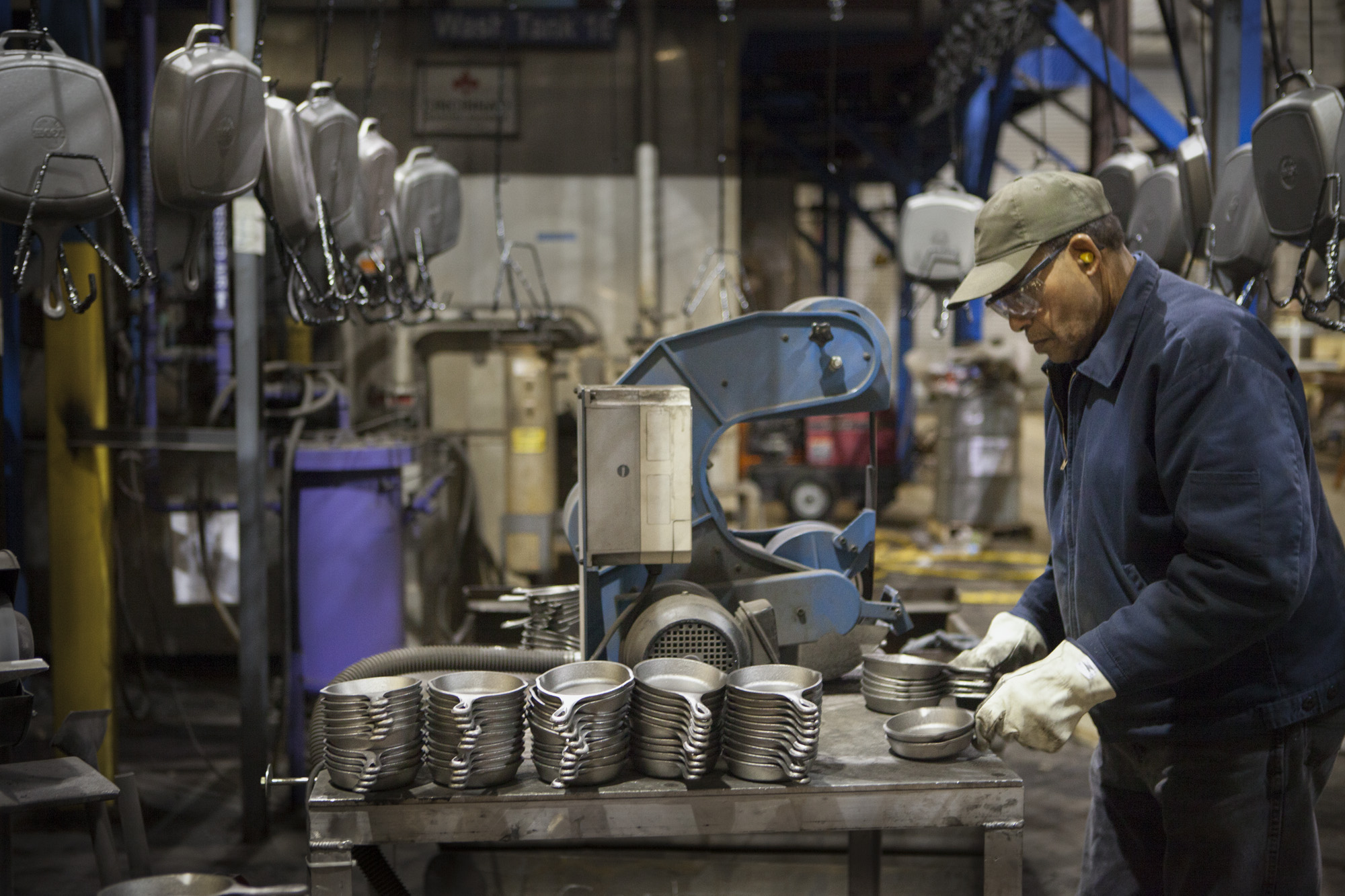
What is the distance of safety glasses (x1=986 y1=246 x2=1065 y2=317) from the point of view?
1787 millimetres

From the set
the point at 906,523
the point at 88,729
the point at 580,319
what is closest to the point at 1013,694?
the point at 88,729

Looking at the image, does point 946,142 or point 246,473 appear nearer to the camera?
point 246,473

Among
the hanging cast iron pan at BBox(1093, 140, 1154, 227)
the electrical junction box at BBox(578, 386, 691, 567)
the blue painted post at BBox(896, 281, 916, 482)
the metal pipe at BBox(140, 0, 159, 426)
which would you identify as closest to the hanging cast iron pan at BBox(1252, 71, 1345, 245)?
the hanging cast iron pan at BBox(1093, 140, 1154, 227)

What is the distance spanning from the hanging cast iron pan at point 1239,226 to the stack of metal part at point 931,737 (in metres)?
2.21

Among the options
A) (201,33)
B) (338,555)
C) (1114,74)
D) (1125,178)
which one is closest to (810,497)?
(1114,74)

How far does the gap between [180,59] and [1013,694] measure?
2.22 metres

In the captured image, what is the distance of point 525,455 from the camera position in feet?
20.6

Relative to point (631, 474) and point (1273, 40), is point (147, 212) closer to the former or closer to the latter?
point (631, 474)

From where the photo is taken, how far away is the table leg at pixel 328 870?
175 cm

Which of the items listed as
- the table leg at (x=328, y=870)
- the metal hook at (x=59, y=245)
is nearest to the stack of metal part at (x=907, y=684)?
the table leg at (x=328, y=870)

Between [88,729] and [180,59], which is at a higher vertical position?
Answer: [180,59]

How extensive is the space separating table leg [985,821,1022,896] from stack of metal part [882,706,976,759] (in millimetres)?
145

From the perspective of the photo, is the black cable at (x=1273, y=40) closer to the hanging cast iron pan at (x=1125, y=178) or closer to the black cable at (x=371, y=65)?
the hanging cast iron pan at (x=1125, y=178)

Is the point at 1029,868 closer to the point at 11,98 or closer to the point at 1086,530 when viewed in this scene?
the point at 1086,530
